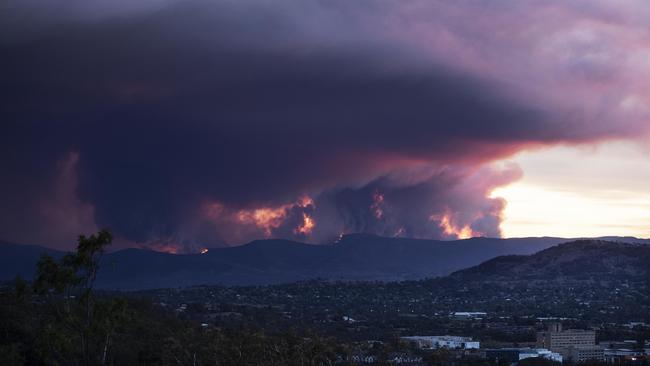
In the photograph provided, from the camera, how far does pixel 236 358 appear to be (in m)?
72.8

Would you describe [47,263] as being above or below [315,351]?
above

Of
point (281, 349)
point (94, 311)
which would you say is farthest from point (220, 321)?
point (94, 311)

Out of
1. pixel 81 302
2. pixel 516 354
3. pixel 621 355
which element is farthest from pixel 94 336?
pixel 621 355

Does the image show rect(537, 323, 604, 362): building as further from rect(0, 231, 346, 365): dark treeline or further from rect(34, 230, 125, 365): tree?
rect(34, 230, 125, 365): tree

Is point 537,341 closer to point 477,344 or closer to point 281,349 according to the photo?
point 477,344

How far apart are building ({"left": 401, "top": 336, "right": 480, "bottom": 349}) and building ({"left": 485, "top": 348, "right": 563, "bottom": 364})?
263 inches

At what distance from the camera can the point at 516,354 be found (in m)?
114

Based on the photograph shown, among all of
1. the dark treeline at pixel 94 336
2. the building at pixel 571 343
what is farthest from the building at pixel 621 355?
the dark treeline at pixel 94 336

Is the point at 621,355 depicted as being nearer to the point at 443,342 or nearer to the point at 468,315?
the point at 443,342

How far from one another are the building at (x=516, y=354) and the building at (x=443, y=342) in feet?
21.9

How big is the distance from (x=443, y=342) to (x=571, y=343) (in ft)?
52.7

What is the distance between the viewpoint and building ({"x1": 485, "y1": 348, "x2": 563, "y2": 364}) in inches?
4395

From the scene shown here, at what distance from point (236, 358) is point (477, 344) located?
60218 millimetres

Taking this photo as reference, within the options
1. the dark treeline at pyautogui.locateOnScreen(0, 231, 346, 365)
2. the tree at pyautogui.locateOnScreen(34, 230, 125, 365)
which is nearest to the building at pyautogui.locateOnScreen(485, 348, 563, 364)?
the dark treeline at pyautogui.locateOnScreen(0, 231, 346, 365)
